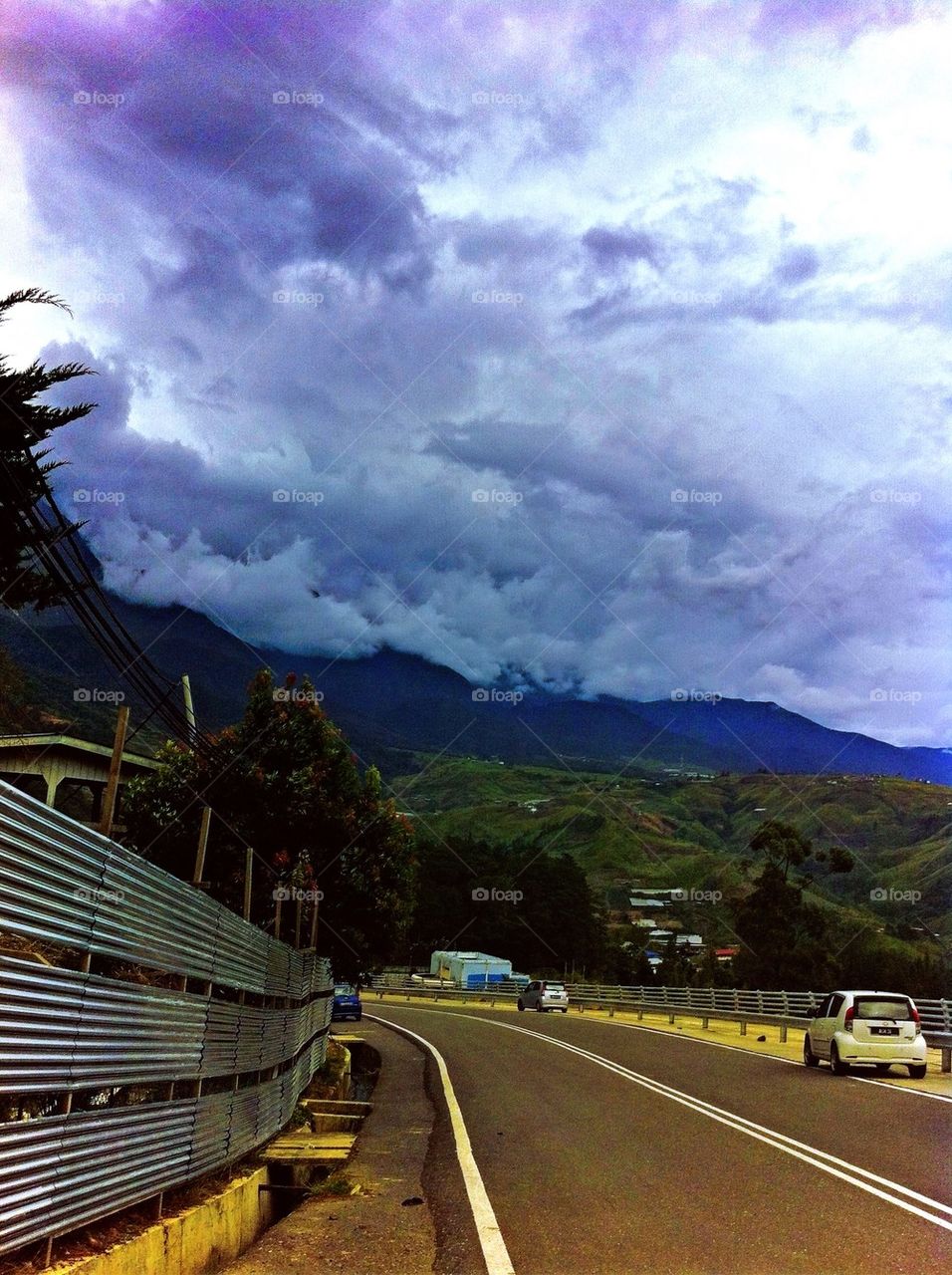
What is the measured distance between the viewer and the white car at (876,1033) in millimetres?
19375

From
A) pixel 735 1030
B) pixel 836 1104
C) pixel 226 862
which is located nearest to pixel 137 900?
pixel 836 1104

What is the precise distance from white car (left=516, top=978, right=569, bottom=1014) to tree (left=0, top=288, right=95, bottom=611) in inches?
1759

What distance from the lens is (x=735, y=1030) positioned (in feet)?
123

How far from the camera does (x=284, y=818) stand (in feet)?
82.0

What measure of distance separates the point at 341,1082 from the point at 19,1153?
1503 cm

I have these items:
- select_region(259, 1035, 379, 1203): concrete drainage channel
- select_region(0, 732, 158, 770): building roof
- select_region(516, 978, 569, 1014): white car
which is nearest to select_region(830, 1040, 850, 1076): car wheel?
select_region(259, 1035, 379, 1203): concrete drainage channel

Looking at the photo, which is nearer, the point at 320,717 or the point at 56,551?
the point at 56,551

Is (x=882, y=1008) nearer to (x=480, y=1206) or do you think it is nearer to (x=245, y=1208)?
(x=480, y=1206)

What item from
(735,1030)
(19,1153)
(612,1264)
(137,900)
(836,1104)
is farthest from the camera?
(735,1030)

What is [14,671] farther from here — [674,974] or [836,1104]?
[674,974]

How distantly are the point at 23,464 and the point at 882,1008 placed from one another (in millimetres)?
16154

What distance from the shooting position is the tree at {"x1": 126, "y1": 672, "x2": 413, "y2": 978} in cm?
2450

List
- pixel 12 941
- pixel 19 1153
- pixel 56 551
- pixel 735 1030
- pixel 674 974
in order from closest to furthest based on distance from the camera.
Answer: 1. pixel 19 1153
2. pixel 12 941
3. pixel 56 551
4. pixel 735 1030
5. pixel 674 974

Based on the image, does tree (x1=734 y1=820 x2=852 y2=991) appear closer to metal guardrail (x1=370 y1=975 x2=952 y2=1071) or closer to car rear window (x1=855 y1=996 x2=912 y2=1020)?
metal guardrail (x1=370 y1=975 x2=952 y2=1071)
